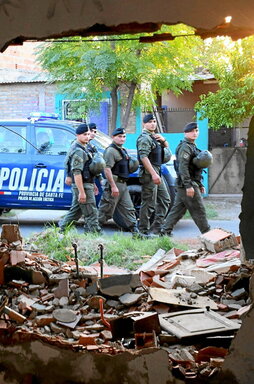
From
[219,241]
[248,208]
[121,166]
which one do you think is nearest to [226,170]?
[121,166]

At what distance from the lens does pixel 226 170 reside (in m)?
16.9

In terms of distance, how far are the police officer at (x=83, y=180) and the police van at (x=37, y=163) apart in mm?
1341

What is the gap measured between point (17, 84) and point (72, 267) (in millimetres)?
12376

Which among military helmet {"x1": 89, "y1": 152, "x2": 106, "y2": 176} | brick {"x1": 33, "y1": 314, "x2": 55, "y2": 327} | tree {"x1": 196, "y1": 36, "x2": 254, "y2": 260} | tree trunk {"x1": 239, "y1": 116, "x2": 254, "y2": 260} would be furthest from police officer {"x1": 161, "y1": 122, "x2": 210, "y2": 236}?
tree trunk {"x1": 239, "y1": 116, "x2": 254, "y2": 260}

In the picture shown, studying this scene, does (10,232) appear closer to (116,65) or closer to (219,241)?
(219,241)

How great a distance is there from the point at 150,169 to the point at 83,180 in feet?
3.88

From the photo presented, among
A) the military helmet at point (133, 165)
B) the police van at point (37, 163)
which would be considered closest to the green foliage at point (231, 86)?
the police van at point (37, 163)

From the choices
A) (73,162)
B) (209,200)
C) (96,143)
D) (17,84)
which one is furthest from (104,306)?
(17,84)

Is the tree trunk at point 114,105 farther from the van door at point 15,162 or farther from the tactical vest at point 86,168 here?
the tactical vest at point 86,168

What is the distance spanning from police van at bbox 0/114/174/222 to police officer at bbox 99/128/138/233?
94 centimetres

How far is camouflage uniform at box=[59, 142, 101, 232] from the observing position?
928cm

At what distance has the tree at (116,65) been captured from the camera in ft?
42.3

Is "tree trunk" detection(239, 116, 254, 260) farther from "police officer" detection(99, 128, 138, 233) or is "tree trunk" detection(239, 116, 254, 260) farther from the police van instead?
the police van

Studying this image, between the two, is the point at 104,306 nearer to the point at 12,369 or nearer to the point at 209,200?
the point at 12,369
